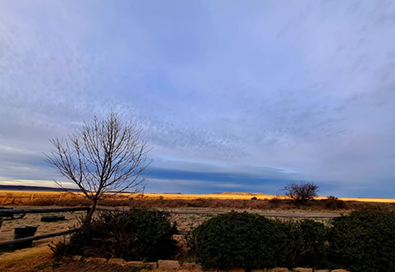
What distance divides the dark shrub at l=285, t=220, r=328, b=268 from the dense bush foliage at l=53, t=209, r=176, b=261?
3392 millimetres

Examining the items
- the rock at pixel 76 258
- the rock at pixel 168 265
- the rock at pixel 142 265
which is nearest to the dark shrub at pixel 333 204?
the rock at pixel 168 265

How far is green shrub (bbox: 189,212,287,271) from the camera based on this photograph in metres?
5.77

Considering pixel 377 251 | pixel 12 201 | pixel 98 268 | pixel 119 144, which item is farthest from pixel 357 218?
pixel 12 201

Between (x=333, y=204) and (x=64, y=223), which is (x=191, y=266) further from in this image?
(x=333, y=204)

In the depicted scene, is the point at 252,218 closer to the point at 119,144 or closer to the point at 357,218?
the point at 357,218

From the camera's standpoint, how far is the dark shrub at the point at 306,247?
6285 millimetres

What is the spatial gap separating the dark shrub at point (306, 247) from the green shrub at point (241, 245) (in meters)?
0.32

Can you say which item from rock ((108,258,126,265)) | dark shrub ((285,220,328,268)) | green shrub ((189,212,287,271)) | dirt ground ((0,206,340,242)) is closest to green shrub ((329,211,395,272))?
dark shrub ((285,220,328,268))

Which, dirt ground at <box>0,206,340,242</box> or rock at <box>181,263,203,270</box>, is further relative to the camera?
dirt ground at <box>0,206,340,242</box>

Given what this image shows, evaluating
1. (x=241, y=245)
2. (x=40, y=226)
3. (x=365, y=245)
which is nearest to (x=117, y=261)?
(x=241, y=245)

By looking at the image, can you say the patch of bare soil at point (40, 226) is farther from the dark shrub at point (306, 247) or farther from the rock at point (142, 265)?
the dark shrub at point (306, 247)

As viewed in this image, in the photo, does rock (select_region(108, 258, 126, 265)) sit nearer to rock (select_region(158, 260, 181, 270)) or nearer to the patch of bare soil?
rock (select_region(158, 260, 181, 270))

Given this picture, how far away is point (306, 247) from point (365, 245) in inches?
57.8

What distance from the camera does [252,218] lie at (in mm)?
6703
